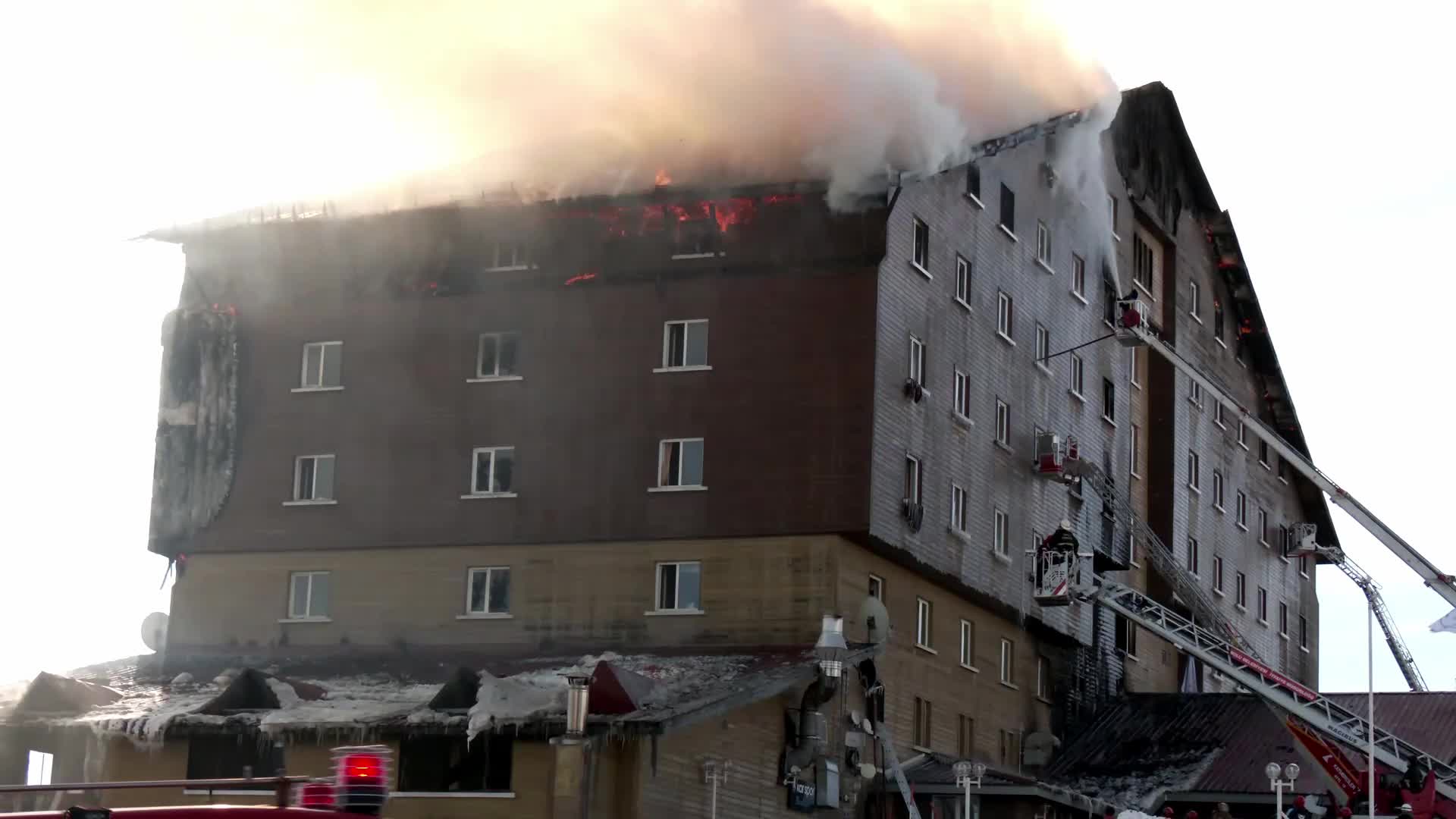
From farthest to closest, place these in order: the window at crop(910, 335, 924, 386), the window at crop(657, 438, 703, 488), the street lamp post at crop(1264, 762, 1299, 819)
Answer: the window at crop(910, 335, 924, 386)
the window at crop(657, 438, 703, 488)
the street lamp post at crop(1264, 762, 1299, 819)

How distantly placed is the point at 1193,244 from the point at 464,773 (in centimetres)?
3450

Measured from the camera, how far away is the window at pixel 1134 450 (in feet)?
198

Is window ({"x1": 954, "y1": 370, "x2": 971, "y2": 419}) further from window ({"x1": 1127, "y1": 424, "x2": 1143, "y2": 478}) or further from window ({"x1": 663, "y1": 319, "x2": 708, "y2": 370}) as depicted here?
window ({"x1": 1127, "y1": 424, "x2": 1143, "y2": 478})

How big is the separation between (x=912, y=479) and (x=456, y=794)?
13322mm

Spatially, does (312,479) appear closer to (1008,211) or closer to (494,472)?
(494,472)

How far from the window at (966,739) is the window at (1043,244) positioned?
1246cm

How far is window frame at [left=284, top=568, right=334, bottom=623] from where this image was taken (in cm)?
4844

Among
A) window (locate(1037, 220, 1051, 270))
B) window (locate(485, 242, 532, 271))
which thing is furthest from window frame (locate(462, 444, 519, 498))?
window (locate(1037, 220, 1051, 270))

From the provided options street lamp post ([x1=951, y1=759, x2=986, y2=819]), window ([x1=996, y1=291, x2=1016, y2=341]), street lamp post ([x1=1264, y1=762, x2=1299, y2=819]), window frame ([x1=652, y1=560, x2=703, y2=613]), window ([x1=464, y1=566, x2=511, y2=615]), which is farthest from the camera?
window ([x1=996, y1=291, x2=1016, y2=341])

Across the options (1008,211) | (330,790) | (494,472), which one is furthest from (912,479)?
(330,790)

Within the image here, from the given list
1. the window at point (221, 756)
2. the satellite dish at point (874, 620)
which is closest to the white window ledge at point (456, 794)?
the window at point (221, 756)

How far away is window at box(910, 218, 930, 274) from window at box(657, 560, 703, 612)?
8819 millimetres

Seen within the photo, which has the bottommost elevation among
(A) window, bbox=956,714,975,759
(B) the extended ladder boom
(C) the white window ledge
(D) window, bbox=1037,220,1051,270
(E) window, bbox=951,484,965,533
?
(C) the white window ledge

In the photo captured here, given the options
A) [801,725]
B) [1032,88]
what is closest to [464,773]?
[801,725]
